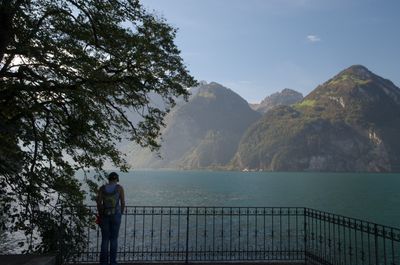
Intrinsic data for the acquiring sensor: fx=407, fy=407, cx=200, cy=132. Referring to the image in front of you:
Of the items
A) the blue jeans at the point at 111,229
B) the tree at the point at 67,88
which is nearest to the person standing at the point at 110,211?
the blue jeans at the point at 111,229

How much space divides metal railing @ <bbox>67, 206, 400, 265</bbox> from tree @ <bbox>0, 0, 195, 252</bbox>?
A: 2014 mm

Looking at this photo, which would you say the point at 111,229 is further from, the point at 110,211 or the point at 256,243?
the point at 256,243

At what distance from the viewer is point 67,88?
34.8 ft

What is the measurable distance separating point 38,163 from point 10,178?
2.81ft

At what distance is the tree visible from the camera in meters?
10.7

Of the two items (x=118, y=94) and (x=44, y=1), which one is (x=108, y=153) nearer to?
(x=118, y=94)

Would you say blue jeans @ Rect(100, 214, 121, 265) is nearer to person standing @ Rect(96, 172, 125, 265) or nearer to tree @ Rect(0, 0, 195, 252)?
person standing @ Rect(96, 172, 125, 265)

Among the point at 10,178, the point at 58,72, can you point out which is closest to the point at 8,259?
the point at 10,178

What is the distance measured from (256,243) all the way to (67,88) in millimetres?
14783

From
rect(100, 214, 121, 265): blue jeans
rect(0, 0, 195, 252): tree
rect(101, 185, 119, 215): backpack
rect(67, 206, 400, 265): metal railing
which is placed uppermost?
rect(0, 0, 195, 252): tree

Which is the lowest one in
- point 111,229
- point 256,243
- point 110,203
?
point 256,243

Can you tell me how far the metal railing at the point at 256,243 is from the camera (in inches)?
488

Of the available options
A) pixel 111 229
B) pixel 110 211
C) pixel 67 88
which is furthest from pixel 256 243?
pixel 67 88

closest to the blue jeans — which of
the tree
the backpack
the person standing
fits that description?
the person standing
